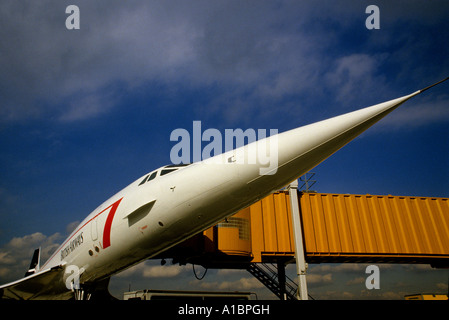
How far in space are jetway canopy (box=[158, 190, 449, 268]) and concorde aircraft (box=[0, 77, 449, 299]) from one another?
21.6 feet

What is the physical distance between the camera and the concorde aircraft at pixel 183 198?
17.0 ft

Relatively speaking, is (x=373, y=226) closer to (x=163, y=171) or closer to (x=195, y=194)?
(x=163, y=171)

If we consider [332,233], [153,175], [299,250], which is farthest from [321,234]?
[153,175]

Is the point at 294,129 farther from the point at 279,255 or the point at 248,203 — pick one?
the point at 279,255

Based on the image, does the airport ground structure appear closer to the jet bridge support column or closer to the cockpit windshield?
the jet bridge support column

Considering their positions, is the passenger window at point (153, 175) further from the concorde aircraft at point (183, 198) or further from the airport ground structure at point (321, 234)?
the airport ground structure at point (321, 234)

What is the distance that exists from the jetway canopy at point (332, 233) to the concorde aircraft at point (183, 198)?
658 centimetres

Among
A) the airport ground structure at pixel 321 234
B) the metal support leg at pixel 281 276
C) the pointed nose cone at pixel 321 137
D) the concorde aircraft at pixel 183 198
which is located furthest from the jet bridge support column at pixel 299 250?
the pointed nose cone at pixel 321 137

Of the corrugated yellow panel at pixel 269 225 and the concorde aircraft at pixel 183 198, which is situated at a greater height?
the corrugated yellow panel at pixel 269 225

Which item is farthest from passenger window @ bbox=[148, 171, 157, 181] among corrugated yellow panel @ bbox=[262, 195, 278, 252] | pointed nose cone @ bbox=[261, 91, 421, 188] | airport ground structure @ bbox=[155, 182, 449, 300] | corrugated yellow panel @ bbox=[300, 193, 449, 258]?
corrugated yellow panel @ bbox=[300, 193, 449, 258]

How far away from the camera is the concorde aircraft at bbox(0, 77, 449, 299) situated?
5191 mm

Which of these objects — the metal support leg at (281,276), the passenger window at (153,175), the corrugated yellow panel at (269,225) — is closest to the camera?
the passenger window at (153,175)
